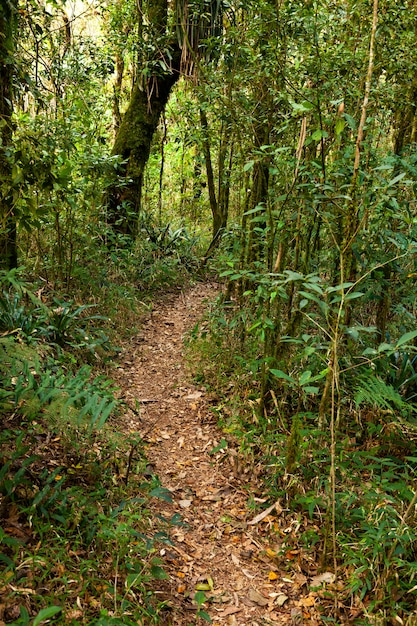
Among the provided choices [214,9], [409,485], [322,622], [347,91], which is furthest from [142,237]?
[322,622]

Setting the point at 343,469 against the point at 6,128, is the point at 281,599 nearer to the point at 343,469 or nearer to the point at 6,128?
the point at 343,469

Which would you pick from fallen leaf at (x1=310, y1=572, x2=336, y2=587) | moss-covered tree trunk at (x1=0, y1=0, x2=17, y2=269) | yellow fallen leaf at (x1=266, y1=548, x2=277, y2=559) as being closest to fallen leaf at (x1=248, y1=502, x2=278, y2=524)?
yellow fallen leaf at (x1=266, y1=548, x2=277, y2=559)

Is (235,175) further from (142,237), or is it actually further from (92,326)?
(92,326)

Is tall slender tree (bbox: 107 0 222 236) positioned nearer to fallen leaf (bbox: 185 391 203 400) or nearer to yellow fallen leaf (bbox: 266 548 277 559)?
fallen leaf (bbox: 185 391 203 400)

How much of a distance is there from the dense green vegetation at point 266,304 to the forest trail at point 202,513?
8.2 inches

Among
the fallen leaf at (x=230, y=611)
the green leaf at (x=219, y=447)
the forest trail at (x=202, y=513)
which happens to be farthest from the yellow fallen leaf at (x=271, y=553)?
the green leaf at (x=219, y=447)

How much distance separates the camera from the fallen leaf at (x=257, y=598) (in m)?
2.78

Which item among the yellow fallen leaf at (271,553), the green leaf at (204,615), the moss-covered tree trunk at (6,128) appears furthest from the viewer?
the yellow fallen leaf at (271,553)

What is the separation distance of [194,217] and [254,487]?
26.2 feet

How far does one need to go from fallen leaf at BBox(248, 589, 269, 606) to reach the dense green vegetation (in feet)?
1.32

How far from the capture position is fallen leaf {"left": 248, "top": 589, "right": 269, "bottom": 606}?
2.78 metres

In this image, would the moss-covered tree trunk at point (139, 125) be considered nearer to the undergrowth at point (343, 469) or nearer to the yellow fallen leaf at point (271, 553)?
the undergrowth at point (343, 469)

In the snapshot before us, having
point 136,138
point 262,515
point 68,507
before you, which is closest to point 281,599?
point 262,515

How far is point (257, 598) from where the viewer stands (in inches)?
110
